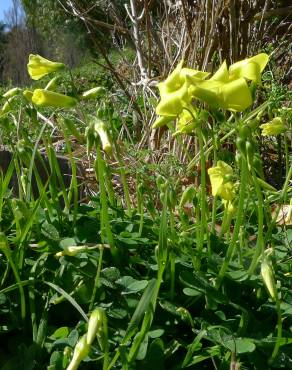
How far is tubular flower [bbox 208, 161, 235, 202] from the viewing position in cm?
113

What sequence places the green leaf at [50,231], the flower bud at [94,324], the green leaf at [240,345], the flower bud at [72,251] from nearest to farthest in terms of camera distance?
1. the flower bud at [94,324]
2. the green leaf at [240,345]
3. the flower bud at [72,251]
4. the green leaf at [50,231]

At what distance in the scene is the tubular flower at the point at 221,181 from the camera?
113 centimetres

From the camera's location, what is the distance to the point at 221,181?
1.13 metres

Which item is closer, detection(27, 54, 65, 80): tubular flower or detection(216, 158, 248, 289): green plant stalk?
detection(216, 158, 248, 289): green plant stalk

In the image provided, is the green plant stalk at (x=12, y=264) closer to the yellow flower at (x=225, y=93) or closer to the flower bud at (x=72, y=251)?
the flower bud at (x=72, y=251)

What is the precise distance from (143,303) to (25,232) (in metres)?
0.29

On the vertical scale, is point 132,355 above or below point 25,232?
below

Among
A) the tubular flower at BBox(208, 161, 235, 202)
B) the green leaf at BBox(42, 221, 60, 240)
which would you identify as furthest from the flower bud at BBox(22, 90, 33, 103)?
the tubular flower at BBox(208, 161, 235, 202)

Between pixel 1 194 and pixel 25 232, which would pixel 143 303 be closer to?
pixel 25 232

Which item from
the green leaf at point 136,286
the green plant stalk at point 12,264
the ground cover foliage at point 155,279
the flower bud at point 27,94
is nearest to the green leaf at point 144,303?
the ground cover foliage at point 155,279

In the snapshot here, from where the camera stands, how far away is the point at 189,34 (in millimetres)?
2465

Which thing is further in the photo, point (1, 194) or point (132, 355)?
point (1, 194)

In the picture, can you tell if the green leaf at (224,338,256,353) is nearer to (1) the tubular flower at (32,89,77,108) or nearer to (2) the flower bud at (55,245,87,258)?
(2) the flower bud at (55,245,87,258)

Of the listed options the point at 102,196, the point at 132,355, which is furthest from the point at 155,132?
the point at 132,355
